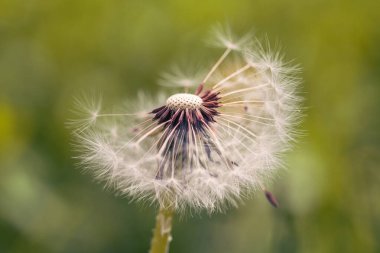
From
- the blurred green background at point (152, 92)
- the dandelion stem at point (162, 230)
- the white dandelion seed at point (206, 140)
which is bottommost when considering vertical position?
the dandelion stem at point (162, 230)

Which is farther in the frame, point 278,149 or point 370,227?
point 370,227

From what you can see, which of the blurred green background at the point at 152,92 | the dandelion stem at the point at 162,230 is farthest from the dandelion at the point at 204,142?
the blurred green background at the point at 152,92

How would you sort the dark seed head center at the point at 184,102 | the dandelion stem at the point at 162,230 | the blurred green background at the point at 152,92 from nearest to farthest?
the dandelion stem at the point at 162,230 < the dark seed head center at the point at 184,102 < the blurred green background at the point at 152,92

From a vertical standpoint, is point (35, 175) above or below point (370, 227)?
above

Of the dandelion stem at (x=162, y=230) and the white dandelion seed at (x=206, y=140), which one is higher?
the white dandelion seed at (x=206, y=140)

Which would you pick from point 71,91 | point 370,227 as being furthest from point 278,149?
point 71,91

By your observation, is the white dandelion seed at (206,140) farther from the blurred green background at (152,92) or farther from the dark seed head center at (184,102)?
the blurred green background at (152,92)

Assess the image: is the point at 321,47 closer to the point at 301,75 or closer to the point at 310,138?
the point at 301,75
